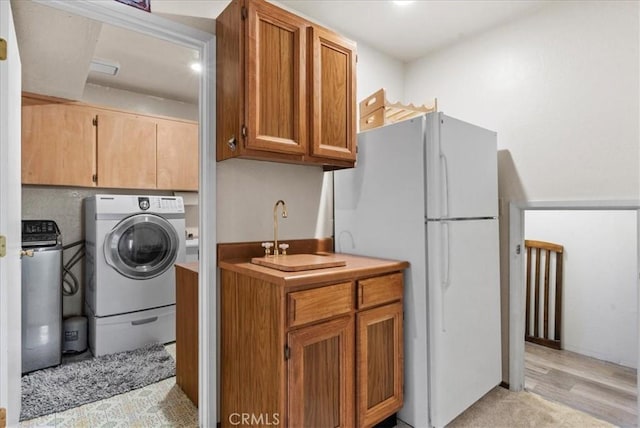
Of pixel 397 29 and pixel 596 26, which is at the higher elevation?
pixel 397 29

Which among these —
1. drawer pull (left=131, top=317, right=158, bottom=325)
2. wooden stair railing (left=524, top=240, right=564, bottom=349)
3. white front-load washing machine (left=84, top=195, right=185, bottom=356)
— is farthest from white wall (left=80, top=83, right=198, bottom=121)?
wooden stair railing (left=524, top=240, right=564, bottom=349)

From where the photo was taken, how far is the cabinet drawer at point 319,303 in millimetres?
1463

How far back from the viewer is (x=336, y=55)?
6.56 feet

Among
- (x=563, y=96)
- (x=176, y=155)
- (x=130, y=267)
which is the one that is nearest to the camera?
(x=563, y=96)

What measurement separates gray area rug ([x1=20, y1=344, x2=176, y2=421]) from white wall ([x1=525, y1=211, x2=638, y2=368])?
3.35 metres

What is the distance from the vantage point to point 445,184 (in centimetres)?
192

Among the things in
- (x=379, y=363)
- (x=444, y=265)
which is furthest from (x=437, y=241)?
(x=379, y=363)

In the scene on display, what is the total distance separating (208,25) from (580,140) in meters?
2.29

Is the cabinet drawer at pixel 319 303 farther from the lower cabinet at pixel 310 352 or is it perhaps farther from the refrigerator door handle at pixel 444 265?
the refrigerator door handle at pixel 444 265

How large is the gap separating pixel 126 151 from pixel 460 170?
9.73 feet

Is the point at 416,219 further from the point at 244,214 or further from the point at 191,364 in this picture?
the point at 191,364

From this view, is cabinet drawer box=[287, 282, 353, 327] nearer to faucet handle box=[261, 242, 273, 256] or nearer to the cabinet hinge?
faucet handle box=[261, 242, 273, 256]

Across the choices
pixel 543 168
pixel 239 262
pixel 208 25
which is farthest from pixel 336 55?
pixel 543 168

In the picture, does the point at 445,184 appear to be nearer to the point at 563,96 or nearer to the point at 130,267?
the point at 563,96
